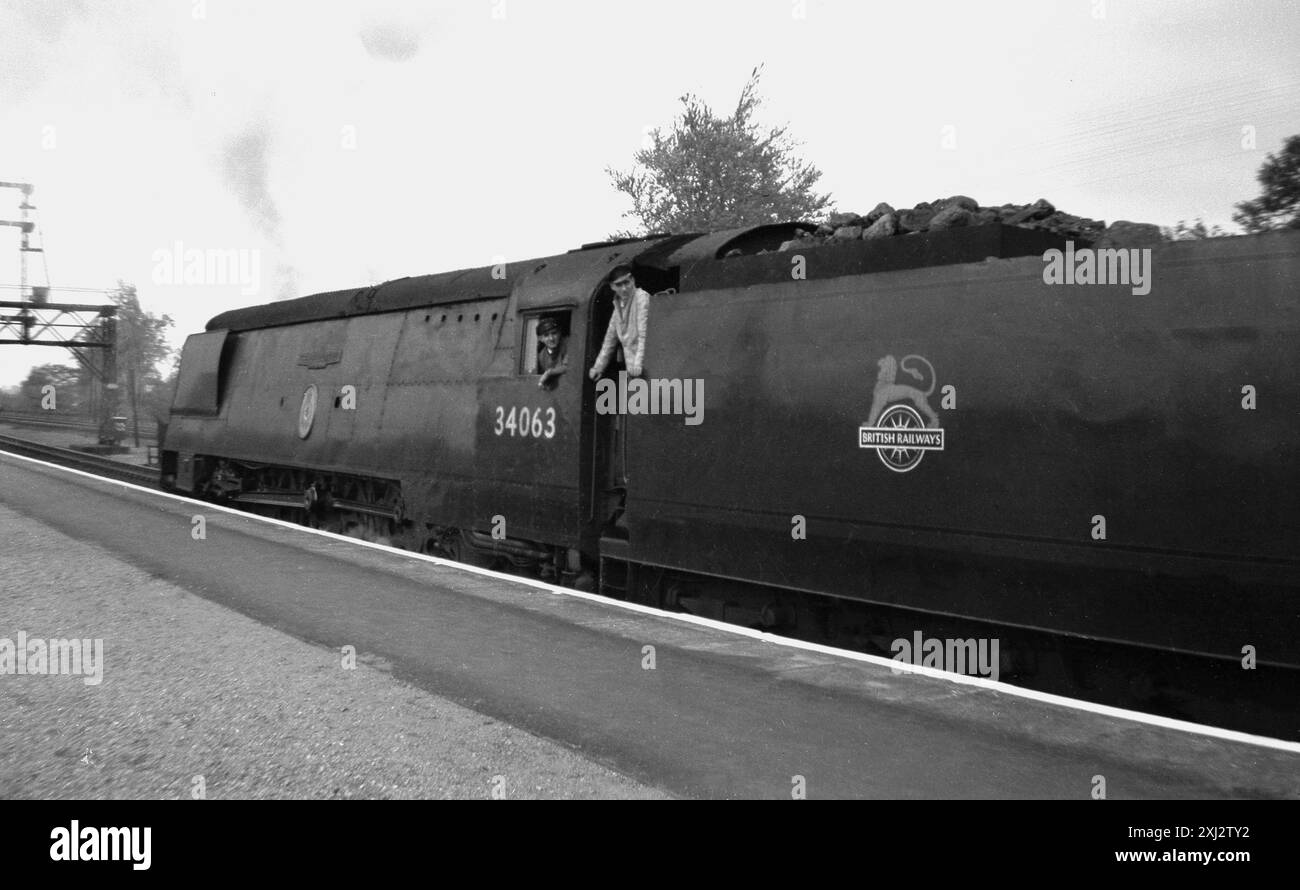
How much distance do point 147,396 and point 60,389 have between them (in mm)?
28373

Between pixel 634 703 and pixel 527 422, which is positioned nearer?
pixel 634 703

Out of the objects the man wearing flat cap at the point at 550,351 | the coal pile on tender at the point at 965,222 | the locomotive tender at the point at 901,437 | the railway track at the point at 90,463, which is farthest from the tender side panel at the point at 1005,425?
the railway track at the point at 90,463

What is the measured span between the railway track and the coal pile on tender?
20.1 metres

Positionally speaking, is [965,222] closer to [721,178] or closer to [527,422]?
[527,422]

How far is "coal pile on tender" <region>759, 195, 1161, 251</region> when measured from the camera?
655 centimetres

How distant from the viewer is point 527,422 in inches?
382

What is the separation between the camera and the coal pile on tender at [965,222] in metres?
6.55

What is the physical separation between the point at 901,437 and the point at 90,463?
88.6ft

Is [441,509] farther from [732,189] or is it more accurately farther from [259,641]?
[732,189]

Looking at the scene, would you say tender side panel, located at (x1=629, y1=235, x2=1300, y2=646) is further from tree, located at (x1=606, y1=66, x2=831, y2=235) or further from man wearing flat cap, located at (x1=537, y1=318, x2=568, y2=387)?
tree, located at (x1=606, y1=66, x2=831, y2=235)

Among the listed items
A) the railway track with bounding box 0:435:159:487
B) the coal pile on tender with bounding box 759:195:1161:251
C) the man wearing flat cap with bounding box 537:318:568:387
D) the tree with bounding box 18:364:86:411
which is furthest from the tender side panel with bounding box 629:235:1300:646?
the tree with bounding box 18:364:86:411

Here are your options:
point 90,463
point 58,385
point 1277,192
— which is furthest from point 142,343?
point 1277,192
